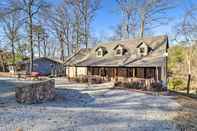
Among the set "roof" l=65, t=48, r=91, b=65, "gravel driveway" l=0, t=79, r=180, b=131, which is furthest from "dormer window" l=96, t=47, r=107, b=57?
"gravel driveway" l=0, t=79, r=180, b=131

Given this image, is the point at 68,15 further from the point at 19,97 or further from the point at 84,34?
the point at 19,97

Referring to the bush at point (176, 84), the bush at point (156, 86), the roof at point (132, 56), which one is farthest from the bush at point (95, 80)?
the bush at point (176, 84)

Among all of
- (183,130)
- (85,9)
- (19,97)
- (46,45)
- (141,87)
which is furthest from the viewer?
(46,45)

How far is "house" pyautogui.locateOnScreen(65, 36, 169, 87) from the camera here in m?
23.9

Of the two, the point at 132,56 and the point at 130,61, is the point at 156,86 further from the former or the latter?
the point at 132,56

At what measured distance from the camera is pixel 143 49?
26453mm

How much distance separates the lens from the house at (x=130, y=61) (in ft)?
78.4

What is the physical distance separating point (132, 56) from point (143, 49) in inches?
59.3

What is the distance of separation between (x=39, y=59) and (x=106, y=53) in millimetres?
19546

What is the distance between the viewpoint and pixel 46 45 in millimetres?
58156

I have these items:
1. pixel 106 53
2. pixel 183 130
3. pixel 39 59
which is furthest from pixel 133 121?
pixel 39 59

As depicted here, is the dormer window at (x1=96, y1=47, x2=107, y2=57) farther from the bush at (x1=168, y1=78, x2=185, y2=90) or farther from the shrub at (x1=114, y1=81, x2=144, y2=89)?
the bush at (x1=168, y1=78, x2=185, y2=90)

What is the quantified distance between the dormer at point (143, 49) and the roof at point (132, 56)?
1.50 ft

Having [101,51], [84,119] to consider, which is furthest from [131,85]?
[84,119]
